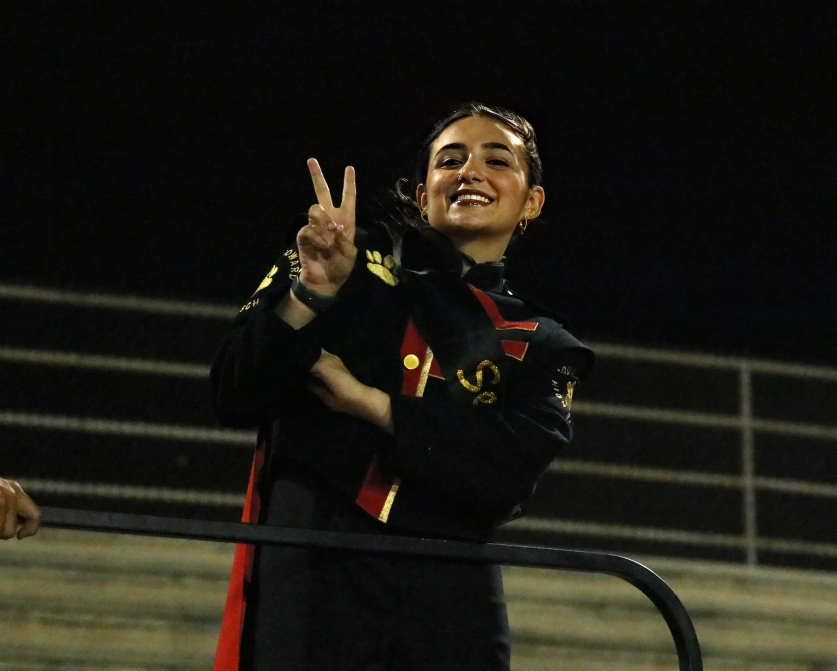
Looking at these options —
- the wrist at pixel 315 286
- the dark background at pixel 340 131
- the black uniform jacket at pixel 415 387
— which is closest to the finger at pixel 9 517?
the black uniform jacket at pixel 415 387

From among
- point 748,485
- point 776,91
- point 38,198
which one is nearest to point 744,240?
point 776,91

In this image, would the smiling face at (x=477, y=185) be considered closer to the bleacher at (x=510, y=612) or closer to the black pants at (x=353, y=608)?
the black pants at (x=353, y=608)

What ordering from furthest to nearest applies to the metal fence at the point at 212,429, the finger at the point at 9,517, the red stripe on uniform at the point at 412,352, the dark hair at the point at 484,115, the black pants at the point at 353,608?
the metal fence at the point at 212,429 → the dark hair at the point at 484,115 → the red stripe on uniform at the point at 412,352 → the black pants at the point at 353,608 → the finger at the point at 9,517

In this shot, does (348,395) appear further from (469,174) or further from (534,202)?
(534,202)

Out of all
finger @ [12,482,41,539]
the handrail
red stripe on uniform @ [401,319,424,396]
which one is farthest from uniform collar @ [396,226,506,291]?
finger @ [12,482,41,539]

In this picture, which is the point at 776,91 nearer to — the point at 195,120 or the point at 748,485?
the point at 748,485

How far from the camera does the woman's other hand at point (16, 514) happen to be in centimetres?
140

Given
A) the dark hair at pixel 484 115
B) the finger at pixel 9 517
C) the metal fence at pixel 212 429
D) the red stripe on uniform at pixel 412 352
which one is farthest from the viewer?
the metal fence at pixel 212 429

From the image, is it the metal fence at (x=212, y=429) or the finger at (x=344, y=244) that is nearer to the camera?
the finger at (x=344, y=244)

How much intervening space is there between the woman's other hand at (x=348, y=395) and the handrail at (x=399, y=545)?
19cm

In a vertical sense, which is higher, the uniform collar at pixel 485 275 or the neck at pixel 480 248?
the neck at pixel 480 248

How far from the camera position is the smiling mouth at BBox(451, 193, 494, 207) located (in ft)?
6.47

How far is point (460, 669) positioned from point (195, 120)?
13.4 ft

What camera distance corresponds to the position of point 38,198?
5.29 meters
